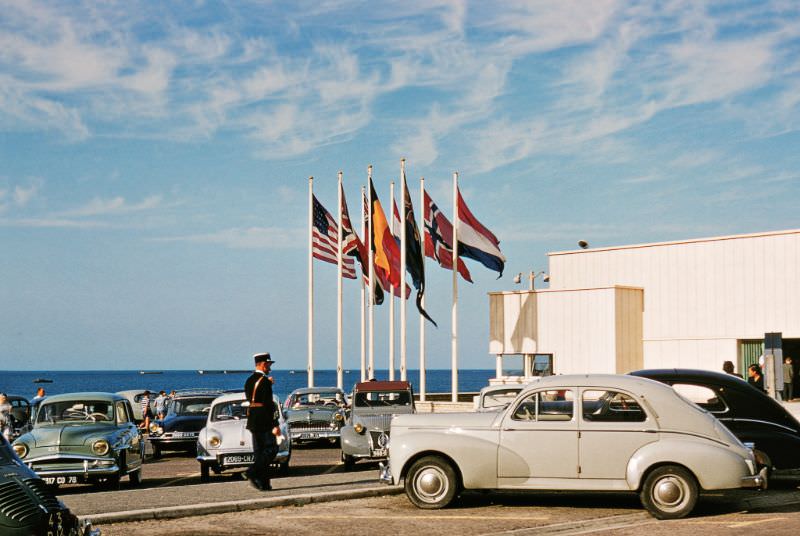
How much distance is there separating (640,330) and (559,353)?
3.06 metres

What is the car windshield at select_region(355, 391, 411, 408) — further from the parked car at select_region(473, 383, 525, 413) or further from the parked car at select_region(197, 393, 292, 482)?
the parked car at select_region(197, 393, 292, 482)

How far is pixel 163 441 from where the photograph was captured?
24016mm

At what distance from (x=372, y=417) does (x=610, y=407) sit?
8161 mm

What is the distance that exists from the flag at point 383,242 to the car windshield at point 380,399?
1666 centimetres

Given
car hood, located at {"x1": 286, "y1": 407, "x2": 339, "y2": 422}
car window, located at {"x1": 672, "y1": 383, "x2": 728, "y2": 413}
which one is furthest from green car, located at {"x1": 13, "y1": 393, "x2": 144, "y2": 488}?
car window, located at {"x1": 672, "y1": 383, "x2": 728, "y2": 413}

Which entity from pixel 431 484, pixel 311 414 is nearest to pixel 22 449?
pixel 431 484

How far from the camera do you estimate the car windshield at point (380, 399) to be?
822 inches

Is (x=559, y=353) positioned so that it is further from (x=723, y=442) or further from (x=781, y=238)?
(x=723, y=442)

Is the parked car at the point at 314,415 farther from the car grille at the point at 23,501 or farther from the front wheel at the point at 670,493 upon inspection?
the car grille at the point at 23,501

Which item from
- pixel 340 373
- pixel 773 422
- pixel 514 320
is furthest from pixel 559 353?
pixel 773 422

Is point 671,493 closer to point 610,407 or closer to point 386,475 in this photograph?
point 610,407

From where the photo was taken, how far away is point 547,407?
40.5 ft

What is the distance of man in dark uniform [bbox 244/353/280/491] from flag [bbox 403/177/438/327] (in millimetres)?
22298

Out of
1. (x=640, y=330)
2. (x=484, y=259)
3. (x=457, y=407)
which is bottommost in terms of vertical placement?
(x=457, y=407)
